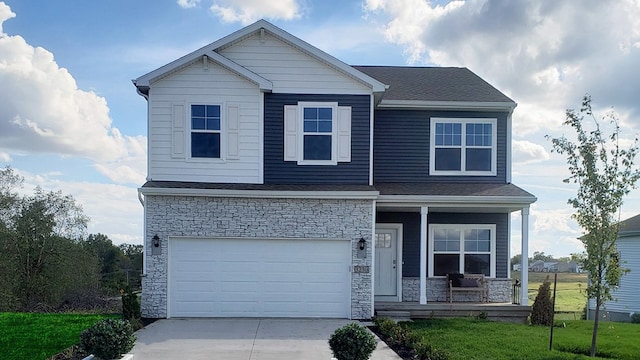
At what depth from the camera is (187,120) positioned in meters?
14.3

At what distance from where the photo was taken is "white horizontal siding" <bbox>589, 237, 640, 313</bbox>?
22.1m

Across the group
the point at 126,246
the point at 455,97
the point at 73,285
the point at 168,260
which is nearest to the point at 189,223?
the point at 168,260

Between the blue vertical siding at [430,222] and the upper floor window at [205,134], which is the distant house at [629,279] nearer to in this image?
the blue vertical siding at [430,222]

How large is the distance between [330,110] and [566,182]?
580 centimetres

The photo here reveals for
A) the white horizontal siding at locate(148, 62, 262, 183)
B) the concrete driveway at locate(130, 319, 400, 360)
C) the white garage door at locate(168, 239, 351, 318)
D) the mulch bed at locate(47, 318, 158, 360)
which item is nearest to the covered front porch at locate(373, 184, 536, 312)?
the white garage door at locate(168, 239, 351, 318)

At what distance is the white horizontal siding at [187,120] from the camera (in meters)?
14.3

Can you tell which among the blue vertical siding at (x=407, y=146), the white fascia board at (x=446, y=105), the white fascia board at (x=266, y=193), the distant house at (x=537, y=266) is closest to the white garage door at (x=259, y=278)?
the white fascia board at (x=266, y=193)

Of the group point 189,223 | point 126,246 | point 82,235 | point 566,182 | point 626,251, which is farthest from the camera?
point 126,246

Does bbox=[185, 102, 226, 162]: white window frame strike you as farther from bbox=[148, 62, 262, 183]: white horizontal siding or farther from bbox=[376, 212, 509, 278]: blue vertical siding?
bbox=[376, 212, 509, 278]: blue vertical siding

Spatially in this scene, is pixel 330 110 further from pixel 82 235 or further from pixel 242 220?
pixel 82 235

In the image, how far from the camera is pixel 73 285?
87.9 ft

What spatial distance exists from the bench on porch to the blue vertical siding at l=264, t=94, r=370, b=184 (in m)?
3.79

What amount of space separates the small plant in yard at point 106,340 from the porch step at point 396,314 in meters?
7.15

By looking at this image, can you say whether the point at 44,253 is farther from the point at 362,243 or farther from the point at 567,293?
the point at 567,293
